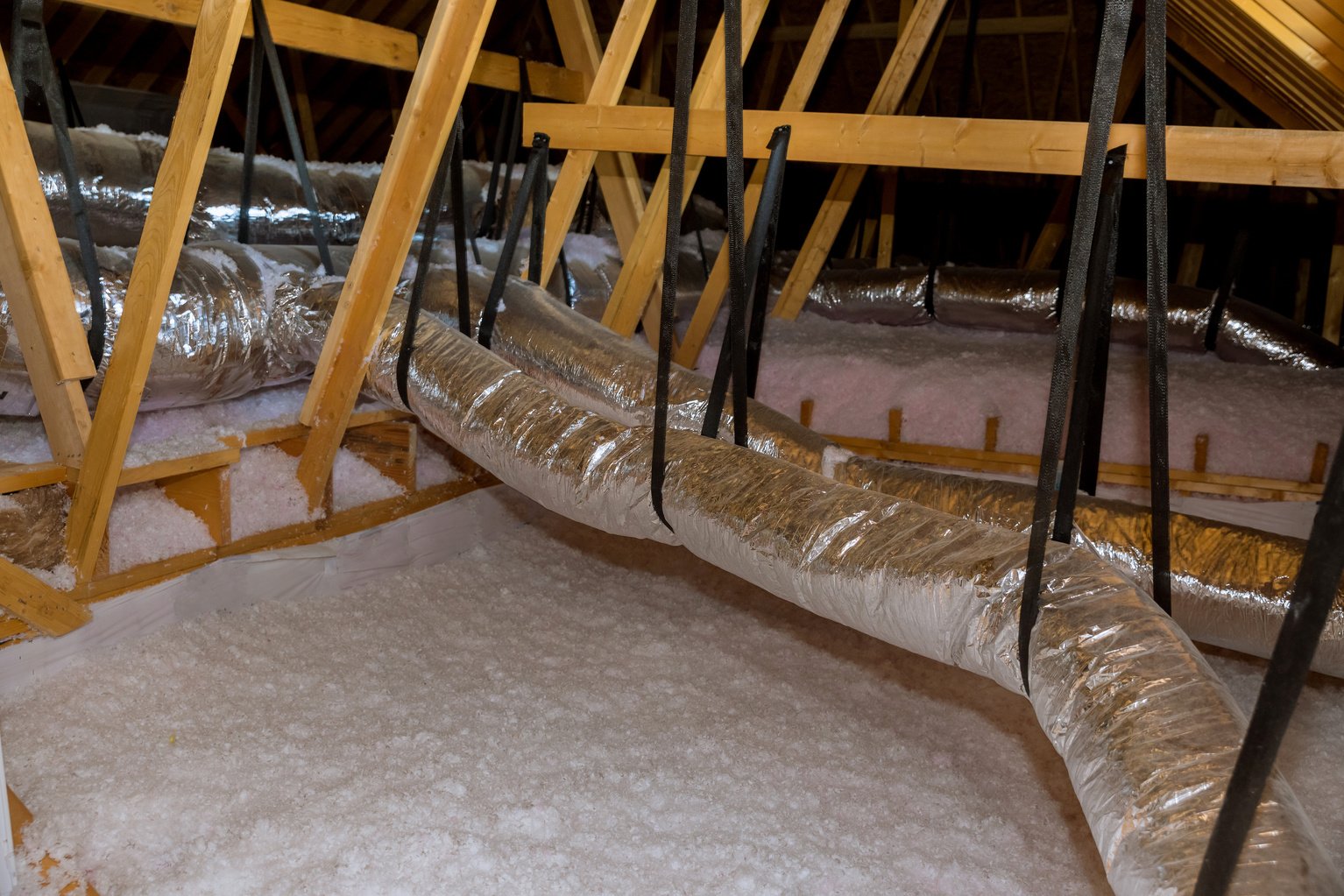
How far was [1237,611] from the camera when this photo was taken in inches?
79.6

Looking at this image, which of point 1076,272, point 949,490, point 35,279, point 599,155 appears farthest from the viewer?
point 599,155

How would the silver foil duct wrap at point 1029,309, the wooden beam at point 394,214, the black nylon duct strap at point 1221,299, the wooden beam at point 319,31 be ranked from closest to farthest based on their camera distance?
the wooden beam at point 394,214, the wooden beam at point 319,31, the black nylon duct strap at point 1221,299, the silver foil duct wrap at point 1029,309

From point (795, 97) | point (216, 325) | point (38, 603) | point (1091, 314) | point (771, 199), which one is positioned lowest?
point (38, 603)

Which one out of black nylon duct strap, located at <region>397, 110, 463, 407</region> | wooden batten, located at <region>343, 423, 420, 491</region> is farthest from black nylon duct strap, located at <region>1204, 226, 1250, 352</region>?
wooden batten, located at <region>343, 423, 420, 491</region>

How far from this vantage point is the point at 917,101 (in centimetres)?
496

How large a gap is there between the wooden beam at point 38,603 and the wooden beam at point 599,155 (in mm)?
1571

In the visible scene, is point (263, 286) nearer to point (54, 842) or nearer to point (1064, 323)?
point (54, 842)

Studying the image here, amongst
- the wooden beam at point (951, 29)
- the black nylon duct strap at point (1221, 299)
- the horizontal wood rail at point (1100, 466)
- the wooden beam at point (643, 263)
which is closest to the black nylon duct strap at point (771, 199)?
the wooden beam at point (643, 263)

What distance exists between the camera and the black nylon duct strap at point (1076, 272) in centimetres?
129

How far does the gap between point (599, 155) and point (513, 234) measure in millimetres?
1148

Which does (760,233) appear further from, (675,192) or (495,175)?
(495,175)

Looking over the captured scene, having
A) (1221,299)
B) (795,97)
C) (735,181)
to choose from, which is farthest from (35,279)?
(1221,299)

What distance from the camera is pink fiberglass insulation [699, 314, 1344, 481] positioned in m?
3.31

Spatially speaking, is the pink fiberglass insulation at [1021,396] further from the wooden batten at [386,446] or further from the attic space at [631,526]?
the wooden batten at [386,446]
